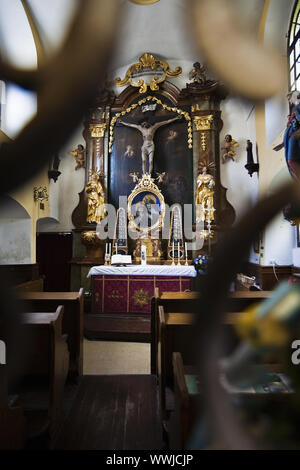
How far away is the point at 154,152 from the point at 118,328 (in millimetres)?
5378

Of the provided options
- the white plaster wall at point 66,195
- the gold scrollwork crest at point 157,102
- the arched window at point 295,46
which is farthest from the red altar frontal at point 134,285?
the arched window at point 295,46

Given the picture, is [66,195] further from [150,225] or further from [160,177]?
[160,177]

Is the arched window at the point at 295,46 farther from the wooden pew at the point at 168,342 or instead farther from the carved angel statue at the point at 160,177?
the wooden pew at the point at 168,342

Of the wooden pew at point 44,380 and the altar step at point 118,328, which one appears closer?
the wooden pew at point 44,380

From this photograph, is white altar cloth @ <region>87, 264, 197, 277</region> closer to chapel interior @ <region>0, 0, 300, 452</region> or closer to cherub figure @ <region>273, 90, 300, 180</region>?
chapel interior @ <region>0, 0, 300, 452</region>

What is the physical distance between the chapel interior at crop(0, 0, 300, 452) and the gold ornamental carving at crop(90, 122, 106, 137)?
0.10 m

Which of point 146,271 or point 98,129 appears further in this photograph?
point 98,129

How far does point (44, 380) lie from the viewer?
112 inches

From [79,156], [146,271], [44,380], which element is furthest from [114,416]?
[79,156]

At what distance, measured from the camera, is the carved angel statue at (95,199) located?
868cm

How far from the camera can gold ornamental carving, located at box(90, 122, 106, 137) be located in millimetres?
9156

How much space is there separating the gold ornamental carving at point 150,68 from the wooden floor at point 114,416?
27.1 feet

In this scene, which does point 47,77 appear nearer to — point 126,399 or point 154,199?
point 126,399

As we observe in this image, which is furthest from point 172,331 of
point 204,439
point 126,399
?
point 204,439
